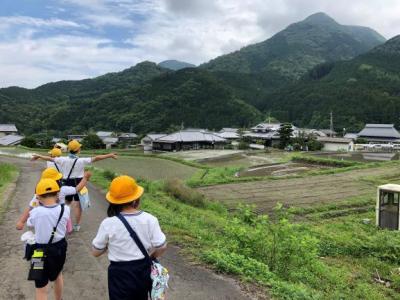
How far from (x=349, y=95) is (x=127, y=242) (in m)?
78.5

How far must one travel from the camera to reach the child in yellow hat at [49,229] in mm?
3273

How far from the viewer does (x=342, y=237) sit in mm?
9336

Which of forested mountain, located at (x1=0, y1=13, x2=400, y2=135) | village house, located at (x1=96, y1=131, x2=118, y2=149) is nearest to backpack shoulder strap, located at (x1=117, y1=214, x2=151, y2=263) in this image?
village house, located at (x1=96, y1=131, x2=118, y2=149)

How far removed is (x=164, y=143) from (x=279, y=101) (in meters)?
48.3

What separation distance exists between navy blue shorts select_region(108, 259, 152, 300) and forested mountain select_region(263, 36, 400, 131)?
229 ft

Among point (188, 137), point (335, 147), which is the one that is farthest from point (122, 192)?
point (335, 147)

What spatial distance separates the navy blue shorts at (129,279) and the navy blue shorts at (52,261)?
802 mm

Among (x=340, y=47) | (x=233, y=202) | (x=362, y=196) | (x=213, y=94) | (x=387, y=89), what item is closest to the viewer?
(x=233, y=202)

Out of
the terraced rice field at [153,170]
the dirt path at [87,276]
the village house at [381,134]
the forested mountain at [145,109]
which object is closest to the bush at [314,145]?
the village house at [381,134]

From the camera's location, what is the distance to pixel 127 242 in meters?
2.76

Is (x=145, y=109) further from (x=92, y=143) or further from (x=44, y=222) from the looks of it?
(x=44, y=222)

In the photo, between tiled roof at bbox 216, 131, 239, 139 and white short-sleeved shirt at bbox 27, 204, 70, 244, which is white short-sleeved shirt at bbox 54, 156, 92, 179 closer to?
white short-sleeved shirt at bbox 27, 204, 70, 244

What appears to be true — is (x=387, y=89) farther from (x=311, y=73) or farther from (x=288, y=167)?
(x=288, y=167)

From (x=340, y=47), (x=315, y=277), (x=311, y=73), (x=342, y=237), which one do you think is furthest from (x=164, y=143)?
(x=340, y=47)
